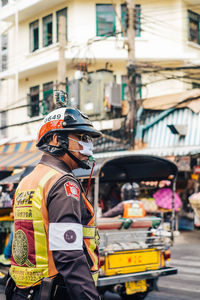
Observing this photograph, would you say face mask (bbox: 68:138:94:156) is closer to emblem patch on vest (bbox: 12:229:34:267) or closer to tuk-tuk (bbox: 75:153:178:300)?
emblem patch on vest (bbox: 12:229:34:267)

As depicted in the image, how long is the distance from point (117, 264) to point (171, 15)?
16.8 meters

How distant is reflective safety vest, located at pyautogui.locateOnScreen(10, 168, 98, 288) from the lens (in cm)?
277

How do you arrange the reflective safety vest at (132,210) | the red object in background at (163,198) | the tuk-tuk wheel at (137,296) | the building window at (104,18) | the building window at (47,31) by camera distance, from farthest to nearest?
1. the building window at (47,31)
2. the building window at (104,18)
3. the red object in background at (163,198)
4. the reflective safety vest at (132,210)
5. the tuk-tuk wheel at (137,296)

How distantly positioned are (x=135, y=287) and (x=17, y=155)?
14021mm

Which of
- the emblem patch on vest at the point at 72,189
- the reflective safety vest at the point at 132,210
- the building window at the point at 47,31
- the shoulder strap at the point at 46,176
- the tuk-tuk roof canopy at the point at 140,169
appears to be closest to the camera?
the emblem patch on vest at the point at 72,189

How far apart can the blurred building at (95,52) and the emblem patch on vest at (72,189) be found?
1624 centimetres

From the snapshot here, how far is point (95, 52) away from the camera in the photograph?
71.3ft

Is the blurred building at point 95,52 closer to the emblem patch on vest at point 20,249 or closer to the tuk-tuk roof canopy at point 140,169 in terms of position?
the tuk-tuk roof canopy at point 140,169

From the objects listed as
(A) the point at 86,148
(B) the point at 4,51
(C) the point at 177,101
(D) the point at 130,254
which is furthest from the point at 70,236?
(B) the point at 4,51

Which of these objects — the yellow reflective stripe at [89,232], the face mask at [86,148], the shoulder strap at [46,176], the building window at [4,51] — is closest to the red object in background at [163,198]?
the face mask at [86,148]

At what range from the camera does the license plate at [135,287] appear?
707 cm

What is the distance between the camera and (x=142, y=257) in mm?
7328

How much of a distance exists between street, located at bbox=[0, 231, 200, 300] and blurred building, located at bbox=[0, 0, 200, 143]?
7128mm

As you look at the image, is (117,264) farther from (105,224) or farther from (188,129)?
(188,129)
